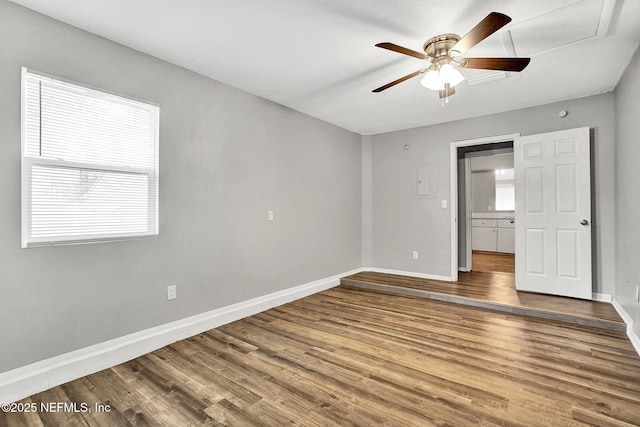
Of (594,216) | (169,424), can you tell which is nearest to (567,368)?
(594,216)

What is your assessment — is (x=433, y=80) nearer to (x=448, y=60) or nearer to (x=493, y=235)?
(x=448, y=60)

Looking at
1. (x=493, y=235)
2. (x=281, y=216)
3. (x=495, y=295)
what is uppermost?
(x=281, y=216)

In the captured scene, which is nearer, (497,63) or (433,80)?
(497,63)

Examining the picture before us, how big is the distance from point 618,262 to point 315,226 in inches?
139

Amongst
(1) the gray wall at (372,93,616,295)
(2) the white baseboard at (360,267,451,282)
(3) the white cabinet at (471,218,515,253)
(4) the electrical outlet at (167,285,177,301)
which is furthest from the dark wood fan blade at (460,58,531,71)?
(3) the white cabinet at (471,218,515,253)

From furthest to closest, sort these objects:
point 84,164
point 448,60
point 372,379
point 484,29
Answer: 1. point 448,60
2. point 84,164
3. point 372,379
4. point 484,29

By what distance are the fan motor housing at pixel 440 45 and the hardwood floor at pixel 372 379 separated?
7.80 ft

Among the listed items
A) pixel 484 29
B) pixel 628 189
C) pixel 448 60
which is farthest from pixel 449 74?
pixel 628 189

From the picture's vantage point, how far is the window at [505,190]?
791 cm

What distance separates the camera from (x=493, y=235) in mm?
7910

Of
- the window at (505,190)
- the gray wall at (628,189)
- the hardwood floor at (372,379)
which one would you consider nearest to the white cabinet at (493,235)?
the window at (505,190)

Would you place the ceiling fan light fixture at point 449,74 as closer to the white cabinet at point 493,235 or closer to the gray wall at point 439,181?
the gray wall at point 439,181

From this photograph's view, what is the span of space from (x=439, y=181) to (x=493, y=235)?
167 inches

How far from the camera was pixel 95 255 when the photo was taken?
7.66ft
